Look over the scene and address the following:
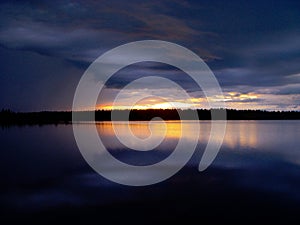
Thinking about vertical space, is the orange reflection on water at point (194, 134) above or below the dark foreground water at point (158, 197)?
above

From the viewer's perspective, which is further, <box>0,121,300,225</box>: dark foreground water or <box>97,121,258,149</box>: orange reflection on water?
<box>97,121,258,149</box>: orange reflection on water

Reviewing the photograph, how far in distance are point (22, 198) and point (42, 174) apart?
493 centimetres

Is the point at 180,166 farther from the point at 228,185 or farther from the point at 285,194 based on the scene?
the point at 285,194

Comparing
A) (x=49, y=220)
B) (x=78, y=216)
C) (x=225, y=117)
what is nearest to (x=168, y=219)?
(x=78, y=216)

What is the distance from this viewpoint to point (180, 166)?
56.7ft

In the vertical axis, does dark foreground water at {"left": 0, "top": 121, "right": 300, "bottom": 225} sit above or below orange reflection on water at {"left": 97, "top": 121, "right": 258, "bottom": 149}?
below

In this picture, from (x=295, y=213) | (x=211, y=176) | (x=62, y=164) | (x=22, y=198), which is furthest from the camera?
(x=62, y=164)

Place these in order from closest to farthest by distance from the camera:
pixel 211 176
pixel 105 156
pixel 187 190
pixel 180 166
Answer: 1. pixel 187 190
2. pixel 211 176
3. pixel 180 166
4. pixel 105 156

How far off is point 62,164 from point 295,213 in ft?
46.3

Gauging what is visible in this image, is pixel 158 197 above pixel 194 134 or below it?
below

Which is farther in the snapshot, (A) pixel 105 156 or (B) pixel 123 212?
(A) pixel 105 156

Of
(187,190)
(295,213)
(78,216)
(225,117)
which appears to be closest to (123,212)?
(78,216)

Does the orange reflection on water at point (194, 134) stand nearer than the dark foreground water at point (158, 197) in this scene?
No

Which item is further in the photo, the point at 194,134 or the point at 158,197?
the point at 194,134
